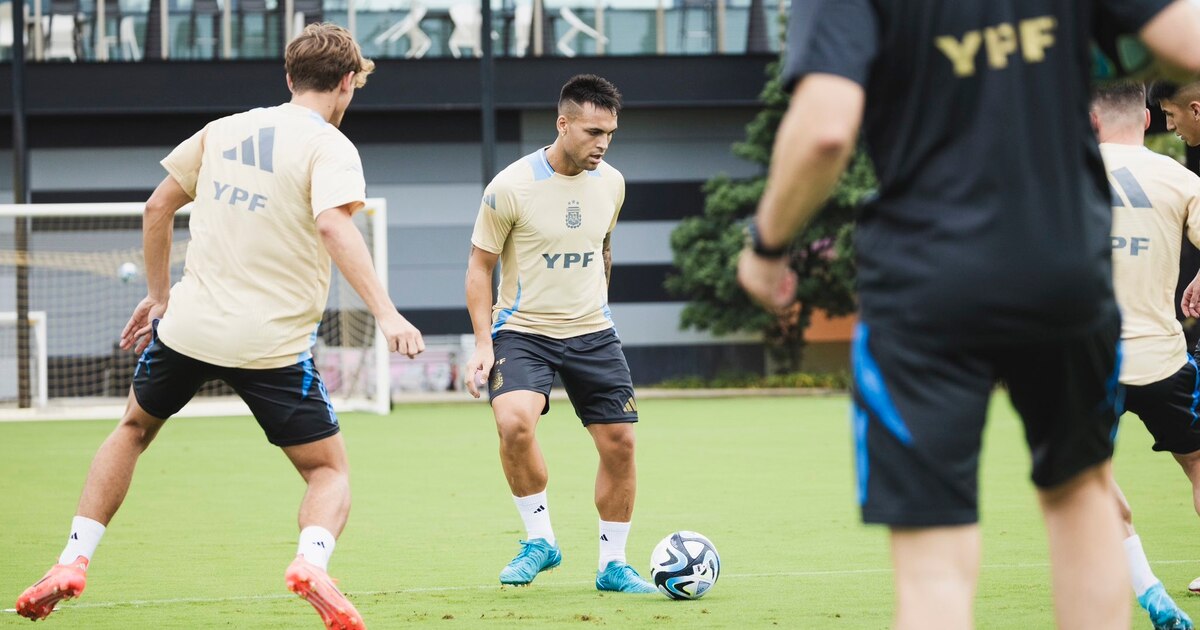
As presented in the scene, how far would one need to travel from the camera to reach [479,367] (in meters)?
6.30

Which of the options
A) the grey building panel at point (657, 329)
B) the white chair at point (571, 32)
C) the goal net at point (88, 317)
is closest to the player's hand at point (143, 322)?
the goal net at point (88, 317)

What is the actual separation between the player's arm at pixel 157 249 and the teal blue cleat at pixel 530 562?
1858 mm

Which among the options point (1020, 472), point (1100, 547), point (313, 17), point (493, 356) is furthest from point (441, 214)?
point (1100, 547)

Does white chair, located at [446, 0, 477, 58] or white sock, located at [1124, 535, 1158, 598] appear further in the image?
white chair, located at [446, 0, 477, 58]

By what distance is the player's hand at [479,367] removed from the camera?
6266 millimetres

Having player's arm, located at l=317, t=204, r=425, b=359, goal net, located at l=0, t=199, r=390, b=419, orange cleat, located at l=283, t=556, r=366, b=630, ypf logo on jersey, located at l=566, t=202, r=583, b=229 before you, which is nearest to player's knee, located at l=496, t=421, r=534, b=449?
ypf logo on jersey, located at l=566, t=202, r=583, b=229

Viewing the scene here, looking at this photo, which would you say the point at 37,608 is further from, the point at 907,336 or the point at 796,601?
the point at 907,336

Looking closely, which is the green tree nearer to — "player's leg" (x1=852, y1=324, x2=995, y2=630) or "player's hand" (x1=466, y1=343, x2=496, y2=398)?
"player's hand" (x1=466, y1=343, x2=496, y2=398)

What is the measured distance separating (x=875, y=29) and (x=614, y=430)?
386cm

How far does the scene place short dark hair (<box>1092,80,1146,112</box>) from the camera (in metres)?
4.88

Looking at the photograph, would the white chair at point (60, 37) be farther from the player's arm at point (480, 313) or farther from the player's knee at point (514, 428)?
the player's knee at point (514, 428)

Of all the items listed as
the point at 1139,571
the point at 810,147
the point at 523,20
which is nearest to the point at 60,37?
the point at 523,20

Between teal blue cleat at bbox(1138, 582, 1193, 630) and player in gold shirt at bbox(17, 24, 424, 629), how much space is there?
8.60 feet

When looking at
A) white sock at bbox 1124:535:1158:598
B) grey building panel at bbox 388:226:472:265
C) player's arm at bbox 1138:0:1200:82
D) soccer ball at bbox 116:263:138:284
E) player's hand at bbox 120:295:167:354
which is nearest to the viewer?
player's arm at bbox 1138:0:1200:82
